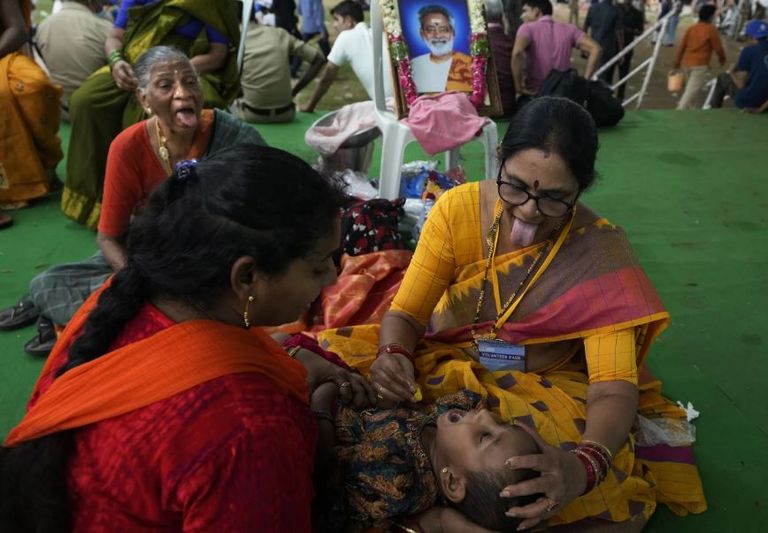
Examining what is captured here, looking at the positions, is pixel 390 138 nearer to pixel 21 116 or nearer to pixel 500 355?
pixel 500 355

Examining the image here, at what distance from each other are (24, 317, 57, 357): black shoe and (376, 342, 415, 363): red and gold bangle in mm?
1594

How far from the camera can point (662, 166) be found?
5281 millimetres

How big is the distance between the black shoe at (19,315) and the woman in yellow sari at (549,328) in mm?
1638

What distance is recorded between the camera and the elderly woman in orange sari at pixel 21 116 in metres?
3.96

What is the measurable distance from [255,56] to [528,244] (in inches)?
175

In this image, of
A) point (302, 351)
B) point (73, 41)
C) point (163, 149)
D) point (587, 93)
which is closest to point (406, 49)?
point (163, 149)

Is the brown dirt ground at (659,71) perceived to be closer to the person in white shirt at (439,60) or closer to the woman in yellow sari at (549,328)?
the person in white shirt at (439,60)

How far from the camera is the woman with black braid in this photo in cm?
104

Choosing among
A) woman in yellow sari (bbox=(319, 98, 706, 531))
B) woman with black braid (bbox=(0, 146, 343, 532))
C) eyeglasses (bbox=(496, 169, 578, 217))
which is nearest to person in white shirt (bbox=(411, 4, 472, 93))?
woman in yellow sari (bbox=(319, 98, 706, 531))

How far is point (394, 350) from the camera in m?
2.01

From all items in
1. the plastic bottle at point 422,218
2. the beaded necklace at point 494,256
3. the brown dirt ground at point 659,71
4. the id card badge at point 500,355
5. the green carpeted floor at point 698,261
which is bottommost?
the brown dirt ground at point 659,71

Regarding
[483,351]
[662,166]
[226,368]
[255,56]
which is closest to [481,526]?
[483,351]

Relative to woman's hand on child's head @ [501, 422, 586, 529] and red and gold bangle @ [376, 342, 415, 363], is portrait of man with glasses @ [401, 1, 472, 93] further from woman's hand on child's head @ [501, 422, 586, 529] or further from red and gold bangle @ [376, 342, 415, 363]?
woman's hand on child's head @ [501, 422, 586, 529]

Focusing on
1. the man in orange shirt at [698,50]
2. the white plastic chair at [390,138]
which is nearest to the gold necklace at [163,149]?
the white plastic chair at [390,138]
